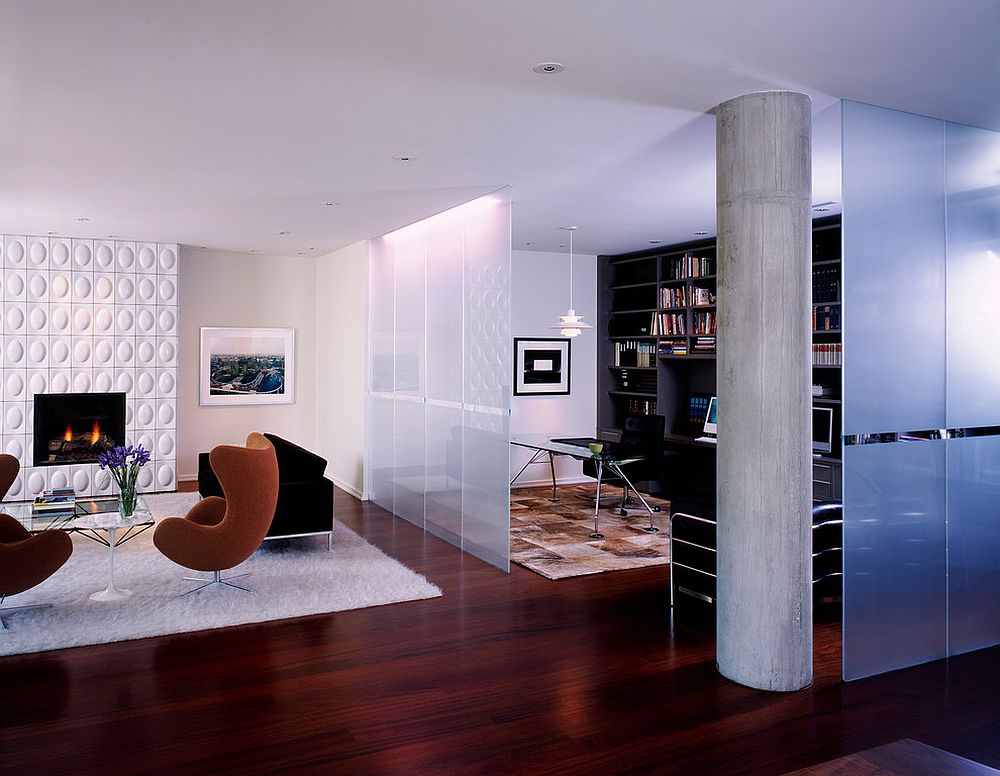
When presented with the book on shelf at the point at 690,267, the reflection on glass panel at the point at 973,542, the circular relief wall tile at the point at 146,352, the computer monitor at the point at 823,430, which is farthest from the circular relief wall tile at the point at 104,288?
the reflection on glass panel at the point at 973,542

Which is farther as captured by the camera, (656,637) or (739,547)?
(656,637)

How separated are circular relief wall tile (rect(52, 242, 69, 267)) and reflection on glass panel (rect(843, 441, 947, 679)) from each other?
26.1 feet

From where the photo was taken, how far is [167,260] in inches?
355

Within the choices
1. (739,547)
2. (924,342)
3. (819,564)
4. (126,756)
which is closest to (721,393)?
(739,547)

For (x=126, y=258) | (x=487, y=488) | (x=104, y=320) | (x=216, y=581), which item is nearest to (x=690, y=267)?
(x=487, y=488)

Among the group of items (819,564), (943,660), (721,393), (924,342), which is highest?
(924,342)

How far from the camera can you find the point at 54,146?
480 centimetres

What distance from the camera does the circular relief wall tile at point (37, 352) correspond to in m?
8.49

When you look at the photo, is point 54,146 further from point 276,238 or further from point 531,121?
point 276,238

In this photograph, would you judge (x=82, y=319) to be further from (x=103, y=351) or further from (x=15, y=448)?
(x=15, y=448)

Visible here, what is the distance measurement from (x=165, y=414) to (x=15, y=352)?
1.59 meters

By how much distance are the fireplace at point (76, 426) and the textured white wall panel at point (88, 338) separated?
3.3 inches

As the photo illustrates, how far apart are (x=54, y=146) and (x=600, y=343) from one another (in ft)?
21.8

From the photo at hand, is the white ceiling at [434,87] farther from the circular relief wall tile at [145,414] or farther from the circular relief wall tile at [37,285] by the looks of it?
the circular relief wall tile at [145,414]
